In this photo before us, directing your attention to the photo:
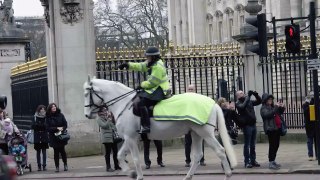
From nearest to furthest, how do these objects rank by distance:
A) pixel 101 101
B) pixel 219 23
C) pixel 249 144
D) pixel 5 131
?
pixel 101 101 → pixel 249 144 → pixel 5 131 → pixel 219 23

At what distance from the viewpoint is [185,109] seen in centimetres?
1630

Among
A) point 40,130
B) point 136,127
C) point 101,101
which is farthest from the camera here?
point 40,130

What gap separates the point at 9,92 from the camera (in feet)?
108

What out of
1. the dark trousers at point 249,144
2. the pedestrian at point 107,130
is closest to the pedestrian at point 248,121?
the dark trousers at point 249,144

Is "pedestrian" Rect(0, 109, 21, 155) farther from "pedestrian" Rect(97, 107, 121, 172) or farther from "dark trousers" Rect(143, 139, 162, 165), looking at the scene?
"dark trousers" Rect(143, 139, 162, 165)

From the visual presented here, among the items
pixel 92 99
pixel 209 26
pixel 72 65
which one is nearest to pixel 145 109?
pixel 92 99

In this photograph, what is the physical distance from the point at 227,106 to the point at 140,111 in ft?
13.2

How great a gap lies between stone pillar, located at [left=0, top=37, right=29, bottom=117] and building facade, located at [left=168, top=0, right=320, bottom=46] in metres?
39.4

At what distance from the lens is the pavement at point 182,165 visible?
63.1 ft

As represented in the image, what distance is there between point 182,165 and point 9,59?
1336 centimetres

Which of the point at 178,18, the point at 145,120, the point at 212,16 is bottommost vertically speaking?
the point at 145,120

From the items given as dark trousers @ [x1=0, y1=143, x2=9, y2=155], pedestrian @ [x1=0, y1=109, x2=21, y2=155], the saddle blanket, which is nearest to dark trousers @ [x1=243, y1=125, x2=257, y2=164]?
the saddle blanket

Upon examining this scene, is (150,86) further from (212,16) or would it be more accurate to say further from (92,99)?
(212,16)

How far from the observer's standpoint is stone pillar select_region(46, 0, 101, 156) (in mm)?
24016
